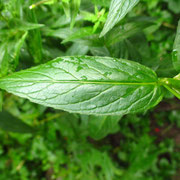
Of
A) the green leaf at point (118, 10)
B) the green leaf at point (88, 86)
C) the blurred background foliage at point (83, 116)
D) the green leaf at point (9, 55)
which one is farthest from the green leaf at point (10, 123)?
the green leaf at point (118, 10)

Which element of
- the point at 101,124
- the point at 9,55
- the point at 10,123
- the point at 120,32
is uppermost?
the point at 120,32

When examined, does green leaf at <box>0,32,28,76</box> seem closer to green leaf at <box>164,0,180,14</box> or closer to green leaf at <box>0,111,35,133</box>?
green leaf at <box>0,111,35,133</box>

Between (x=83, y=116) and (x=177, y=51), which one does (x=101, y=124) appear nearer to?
(x=83, y=116)

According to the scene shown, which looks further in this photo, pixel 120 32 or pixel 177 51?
pixel 120 32

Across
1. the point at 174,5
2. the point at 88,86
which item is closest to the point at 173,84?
the point at 88,86

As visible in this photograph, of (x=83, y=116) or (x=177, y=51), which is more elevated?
(x=177, y=51)

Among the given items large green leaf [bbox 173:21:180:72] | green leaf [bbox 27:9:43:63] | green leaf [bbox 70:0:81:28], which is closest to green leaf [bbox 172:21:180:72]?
large green leaf [bbox 173:21:180:72]
